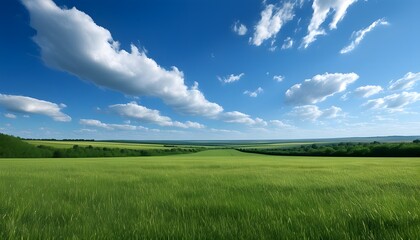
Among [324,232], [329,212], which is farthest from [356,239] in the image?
[329,212]

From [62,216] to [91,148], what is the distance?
2984 inches

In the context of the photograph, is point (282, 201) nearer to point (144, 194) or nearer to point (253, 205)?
point (253, 205)

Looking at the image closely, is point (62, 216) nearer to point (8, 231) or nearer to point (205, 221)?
point (8, 231)

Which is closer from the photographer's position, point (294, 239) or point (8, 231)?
point (294, 239)

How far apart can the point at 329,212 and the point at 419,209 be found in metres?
1.40

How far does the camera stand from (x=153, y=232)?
A: 302cm

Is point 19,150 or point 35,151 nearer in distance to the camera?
point 19,150

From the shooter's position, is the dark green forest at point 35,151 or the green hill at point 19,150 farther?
the dark green forest at point 35,151

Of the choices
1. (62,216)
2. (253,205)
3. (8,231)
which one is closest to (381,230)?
(253,205)

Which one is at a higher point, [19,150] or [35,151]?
[19,150]

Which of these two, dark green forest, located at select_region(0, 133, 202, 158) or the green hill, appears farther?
dark green forest, located at select_region(0, 133, 202, 158)

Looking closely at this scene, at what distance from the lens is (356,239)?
2.69 meters

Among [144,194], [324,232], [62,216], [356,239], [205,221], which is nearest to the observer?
[356,239]

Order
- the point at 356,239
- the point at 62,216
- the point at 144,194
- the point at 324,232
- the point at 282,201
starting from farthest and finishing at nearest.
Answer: the point at 144,194, the point at 282,201, the point at 62,216, the point at 324,232, the point at 356,239
